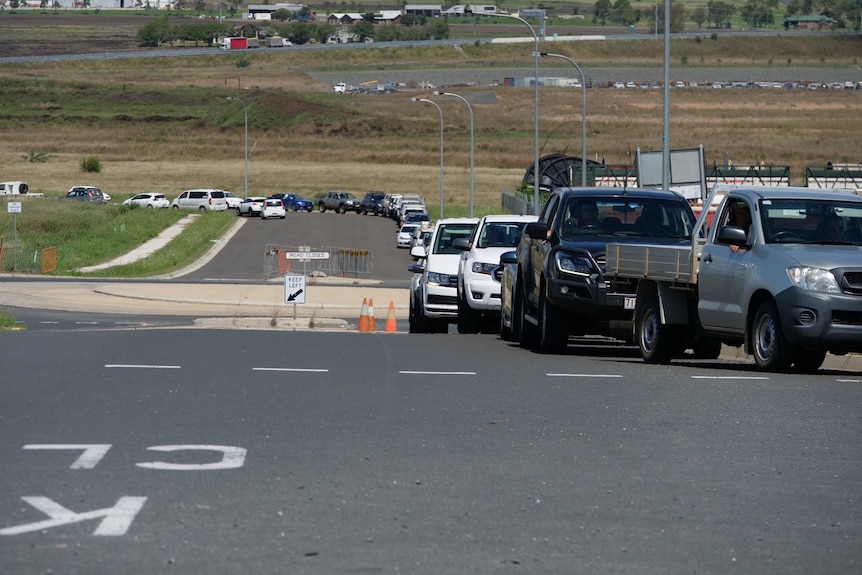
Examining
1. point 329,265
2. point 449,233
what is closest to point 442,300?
point 449,233

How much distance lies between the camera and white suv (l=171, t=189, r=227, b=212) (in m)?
87.8

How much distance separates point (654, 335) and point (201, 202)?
73.1 metres

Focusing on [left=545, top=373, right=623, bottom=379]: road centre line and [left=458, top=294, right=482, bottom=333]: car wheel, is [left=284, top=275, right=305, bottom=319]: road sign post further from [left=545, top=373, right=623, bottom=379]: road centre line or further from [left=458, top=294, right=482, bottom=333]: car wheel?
[left=545, top=373, right=623, bottom=379]: road centre line

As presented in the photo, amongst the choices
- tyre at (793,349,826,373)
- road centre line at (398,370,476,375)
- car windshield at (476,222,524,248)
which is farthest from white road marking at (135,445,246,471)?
car windshield at (476,222,524,248)

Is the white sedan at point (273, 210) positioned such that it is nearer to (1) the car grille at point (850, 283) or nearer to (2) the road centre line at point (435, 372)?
(2) the road centre line at point (435, 372)

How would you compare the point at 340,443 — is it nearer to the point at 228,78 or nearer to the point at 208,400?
the point at 208,400

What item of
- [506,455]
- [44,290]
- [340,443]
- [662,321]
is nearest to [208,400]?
[340,443]

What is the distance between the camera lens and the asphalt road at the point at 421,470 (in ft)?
22.3

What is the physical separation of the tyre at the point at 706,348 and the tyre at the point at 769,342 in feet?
8.14

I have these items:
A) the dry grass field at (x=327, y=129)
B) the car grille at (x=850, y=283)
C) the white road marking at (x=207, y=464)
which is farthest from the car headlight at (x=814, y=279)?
the dry grass field at (x=327, y=129)

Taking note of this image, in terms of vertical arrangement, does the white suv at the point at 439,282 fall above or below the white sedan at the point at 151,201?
above

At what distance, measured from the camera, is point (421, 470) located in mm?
8961

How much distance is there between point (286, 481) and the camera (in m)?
8.45

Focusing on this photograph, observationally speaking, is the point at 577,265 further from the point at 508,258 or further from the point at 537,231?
the point at 508,258
